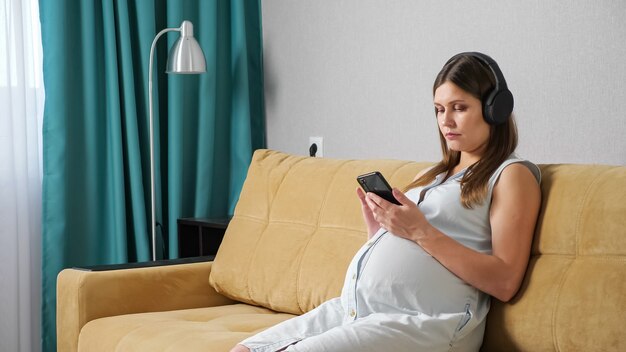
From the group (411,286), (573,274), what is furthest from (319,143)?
(573,274)

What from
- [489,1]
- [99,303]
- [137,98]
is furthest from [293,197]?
[137,98]

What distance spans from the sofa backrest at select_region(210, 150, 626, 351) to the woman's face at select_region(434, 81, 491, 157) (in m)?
0.16

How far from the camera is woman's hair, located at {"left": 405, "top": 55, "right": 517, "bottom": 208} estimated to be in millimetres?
1777

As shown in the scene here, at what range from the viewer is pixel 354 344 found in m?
1.62

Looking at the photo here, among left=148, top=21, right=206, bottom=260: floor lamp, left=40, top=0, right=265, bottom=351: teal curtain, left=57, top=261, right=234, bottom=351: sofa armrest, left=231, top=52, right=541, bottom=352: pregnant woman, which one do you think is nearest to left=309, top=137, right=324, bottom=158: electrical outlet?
left=40, top=0, right=265, bottom=351: teal curtain

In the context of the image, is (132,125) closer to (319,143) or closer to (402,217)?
(319,143)

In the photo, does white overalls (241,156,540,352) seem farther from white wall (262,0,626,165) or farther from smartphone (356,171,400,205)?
white wall (262,0,626,165)

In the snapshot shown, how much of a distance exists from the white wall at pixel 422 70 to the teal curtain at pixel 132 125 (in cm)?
17

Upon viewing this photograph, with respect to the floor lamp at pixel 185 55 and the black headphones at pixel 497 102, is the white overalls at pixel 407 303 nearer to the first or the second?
the black headphones at pixel 497 102

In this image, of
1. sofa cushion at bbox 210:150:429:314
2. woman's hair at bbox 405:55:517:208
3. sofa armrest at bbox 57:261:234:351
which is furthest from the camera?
sofa armrest at bbox 57:261:234:351

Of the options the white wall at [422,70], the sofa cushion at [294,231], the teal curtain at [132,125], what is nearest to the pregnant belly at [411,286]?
the sofa cushion at [294,231]

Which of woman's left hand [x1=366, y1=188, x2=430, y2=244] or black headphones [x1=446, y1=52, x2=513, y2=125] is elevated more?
black headphones [x1=446, y1=52, x2=513, y2=125]

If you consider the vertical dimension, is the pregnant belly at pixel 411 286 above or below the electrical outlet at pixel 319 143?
below

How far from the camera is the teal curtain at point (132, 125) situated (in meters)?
3.21
